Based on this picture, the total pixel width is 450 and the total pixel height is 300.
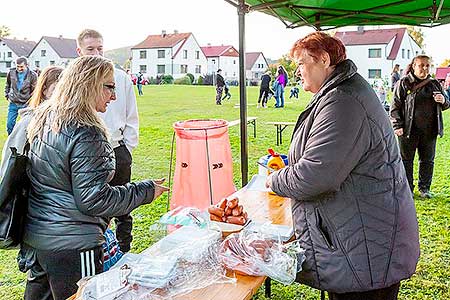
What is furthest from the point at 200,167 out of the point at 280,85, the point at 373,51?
the point at 373,51

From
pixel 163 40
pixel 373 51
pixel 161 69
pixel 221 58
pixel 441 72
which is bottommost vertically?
pixel 441 72

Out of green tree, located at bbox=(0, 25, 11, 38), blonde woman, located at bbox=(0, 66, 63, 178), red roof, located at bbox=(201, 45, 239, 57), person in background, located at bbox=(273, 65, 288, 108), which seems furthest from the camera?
red roof, located at bbox=(201, 45, 239, 57)

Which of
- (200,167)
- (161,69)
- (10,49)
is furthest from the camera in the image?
(161,69)

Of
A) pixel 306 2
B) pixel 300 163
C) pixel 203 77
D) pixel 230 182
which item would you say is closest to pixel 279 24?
pixel 306 2

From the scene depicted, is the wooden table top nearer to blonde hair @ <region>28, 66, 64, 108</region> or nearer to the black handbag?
the black handbag

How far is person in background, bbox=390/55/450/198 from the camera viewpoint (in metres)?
4.58

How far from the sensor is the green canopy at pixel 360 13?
351 cm

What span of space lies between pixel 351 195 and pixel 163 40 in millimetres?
44413

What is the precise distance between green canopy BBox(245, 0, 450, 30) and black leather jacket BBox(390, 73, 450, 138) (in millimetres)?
606

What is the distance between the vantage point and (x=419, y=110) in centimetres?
463

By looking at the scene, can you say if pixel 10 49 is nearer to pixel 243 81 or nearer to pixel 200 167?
pixel 200 167

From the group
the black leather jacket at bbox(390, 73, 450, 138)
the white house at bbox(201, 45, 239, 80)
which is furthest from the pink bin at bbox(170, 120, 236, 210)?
the white house at bbox(201, 45, 239, 80)

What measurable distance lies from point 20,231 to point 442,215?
3897 millimetres

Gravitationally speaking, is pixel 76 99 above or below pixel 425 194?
above
